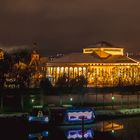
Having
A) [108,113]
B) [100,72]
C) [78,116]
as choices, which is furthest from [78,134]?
[100,72]

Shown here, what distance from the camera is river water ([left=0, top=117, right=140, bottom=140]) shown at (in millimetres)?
28367

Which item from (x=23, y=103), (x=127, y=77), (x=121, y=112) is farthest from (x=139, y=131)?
(x=127, y=77)

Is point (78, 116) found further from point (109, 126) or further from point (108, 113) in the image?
point (108, 113)

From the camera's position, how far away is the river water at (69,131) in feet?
93.1

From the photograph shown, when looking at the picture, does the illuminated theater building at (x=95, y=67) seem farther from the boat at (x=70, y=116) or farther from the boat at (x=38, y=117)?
the boat at (x=38, y=117)

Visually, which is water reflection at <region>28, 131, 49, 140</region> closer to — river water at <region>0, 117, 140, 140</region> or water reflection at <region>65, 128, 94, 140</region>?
river water at <region>0, 117, 140, 140</region>

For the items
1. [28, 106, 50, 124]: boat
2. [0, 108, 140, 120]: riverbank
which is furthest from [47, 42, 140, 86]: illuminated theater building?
[28, 106, 50, 124]: boat

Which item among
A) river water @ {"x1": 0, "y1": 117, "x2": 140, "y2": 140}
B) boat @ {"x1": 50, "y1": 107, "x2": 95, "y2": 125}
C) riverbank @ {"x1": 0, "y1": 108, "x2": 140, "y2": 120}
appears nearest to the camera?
river water @ {"x1": 0, "y1": 117, "x2": 140, "y2": 140}

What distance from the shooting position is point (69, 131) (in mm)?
31734

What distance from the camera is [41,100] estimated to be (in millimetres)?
43438

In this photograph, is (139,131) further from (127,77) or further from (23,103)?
(127,77)

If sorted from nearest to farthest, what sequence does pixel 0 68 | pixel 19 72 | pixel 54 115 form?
1. pixel 54 115
2. pixel 0 68
3. pixel 19 72

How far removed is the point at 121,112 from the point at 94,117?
5.52 metres

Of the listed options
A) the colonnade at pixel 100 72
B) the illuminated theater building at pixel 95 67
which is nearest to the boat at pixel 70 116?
the colonnade at pixel 100 72
